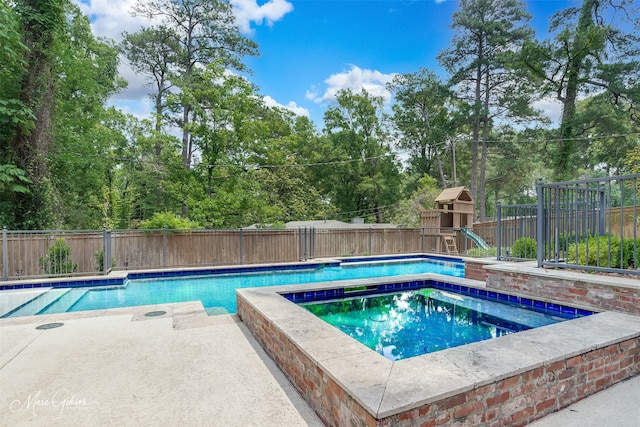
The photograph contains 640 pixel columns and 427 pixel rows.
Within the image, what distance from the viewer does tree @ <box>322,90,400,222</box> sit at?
25.8m

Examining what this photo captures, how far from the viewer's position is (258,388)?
260 centimetres

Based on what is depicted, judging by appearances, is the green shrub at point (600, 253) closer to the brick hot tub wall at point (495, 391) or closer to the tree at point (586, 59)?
the brick hot tub wall at point (495, 391)

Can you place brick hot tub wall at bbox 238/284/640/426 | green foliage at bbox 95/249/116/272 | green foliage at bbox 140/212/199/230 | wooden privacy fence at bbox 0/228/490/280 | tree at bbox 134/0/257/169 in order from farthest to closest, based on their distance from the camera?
tree at bbox 134/0/257/169, green foliage at bbox 140/212/199/230, green foliage at bbox 95/249/116/272, wooden privacy fence at bbox 0/228/490/280, brick hot tub wall at bbox 238/284/640/426

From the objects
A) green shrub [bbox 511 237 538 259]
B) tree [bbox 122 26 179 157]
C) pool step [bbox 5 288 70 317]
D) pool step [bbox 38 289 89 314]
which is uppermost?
tree [bbox 122 26 179 157]

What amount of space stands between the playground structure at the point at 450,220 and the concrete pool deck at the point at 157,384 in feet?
42.3

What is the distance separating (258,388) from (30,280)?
8.64 meters

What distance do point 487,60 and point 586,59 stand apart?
5.06 meters

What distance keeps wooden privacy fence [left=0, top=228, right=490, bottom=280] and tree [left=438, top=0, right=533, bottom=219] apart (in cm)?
852

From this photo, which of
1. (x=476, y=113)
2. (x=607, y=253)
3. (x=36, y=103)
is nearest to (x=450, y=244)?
(x=476, y=113)

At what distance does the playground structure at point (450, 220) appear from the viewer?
15195 mm

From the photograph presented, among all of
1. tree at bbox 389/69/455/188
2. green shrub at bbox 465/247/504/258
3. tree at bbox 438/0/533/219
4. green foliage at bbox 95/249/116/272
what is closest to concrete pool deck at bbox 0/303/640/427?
green foliage at bbox 95/249/116/272

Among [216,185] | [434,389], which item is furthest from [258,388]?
[216,185]

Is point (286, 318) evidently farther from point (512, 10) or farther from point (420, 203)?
point (512, 10)

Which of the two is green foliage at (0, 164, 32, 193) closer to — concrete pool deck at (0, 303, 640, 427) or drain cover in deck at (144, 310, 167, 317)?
concrete pool deck at (0, 303, 640, 427)
